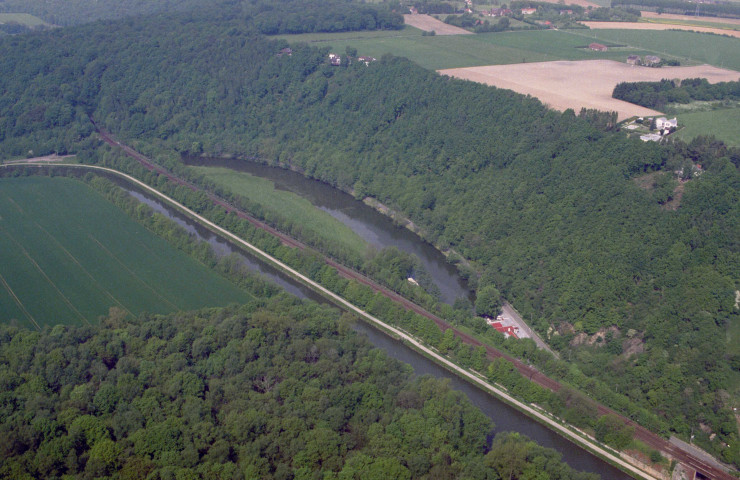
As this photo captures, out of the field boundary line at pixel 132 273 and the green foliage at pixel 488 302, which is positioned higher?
the green foliage at pixel 488 302

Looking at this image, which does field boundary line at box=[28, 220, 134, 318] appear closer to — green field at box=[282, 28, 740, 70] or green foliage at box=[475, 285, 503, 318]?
green foliage at box=[475, 285, 503, 318]

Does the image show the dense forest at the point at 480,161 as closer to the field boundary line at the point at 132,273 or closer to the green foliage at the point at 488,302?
the green foliage at the point at 488,302

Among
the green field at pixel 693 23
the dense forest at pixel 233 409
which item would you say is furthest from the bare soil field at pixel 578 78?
the dense forest at pixel 233 409

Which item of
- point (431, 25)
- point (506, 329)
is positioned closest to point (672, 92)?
point (506, 329)

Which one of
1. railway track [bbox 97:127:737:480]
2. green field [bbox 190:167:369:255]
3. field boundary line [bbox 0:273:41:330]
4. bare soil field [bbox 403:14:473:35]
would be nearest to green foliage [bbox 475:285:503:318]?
railway track [bbox 97:127:737:480]

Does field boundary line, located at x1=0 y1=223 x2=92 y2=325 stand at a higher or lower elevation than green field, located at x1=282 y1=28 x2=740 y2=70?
lower

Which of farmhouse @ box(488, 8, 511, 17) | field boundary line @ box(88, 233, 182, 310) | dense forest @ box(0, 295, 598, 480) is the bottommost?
field boundary line @ box(88, 233, 182, 310)

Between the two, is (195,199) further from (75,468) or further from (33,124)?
(75,468)
